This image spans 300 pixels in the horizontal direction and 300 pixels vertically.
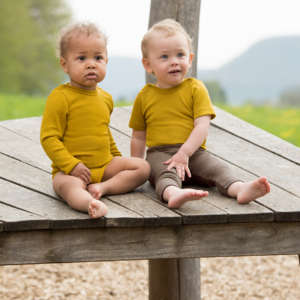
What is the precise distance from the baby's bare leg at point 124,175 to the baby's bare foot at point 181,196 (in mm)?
216

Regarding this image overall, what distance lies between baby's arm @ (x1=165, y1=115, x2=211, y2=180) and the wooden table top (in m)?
0.16

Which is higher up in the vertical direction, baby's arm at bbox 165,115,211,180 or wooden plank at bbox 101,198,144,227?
baby's arm at bbox 165,115,211,180

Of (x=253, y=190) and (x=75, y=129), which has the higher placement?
(x=75, y=129)

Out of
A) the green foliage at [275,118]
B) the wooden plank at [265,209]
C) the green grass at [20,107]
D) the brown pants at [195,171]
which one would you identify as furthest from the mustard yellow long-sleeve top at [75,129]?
the green grass at [20,107]

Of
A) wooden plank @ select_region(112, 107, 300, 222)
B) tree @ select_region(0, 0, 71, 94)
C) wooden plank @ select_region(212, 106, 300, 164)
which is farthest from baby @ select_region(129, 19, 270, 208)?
tree @ select_region(0, 0, 71, 94)

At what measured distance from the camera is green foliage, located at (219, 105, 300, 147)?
773cm

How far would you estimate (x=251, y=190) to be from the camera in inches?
86.2

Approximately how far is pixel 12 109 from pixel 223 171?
22.7ft

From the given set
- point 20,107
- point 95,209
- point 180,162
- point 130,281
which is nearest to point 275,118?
point 20,107

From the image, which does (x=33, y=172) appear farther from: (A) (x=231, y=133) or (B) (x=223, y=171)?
(A) (x=231, y=133)

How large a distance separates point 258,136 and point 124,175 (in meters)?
1.47

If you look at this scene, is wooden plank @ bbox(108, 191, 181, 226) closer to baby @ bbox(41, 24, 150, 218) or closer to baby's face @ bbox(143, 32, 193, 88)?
baby @ bbox(41, 24, 150, 218)

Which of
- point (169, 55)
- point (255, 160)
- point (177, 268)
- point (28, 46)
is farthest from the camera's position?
point (28, 46)

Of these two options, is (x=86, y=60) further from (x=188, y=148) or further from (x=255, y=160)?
(x=255, y=160)
